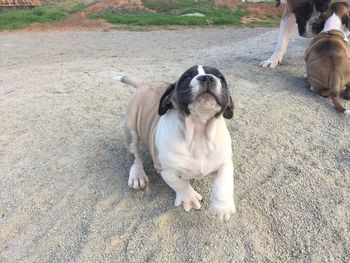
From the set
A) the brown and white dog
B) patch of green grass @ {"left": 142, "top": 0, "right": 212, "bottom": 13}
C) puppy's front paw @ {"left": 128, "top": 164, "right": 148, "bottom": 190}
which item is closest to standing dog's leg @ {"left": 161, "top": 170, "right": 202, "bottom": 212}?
puppy's front paw @ {"left": 128, "top": 164, "right": 148, "bottom": 190}

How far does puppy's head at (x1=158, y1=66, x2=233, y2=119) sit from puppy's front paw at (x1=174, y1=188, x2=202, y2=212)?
2.36 feet

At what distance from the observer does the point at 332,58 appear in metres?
5.24

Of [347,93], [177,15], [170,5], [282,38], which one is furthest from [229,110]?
[170,5]

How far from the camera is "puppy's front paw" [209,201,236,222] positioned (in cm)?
347

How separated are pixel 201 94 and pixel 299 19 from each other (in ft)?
13.4

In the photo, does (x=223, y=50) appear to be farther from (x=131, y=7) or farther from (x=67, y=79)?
(x=131, y=7)

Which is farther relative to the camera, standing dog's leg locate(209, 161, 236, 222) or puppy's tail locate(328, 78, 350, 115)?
puppy's tail locate(328, 78, 350, 115)

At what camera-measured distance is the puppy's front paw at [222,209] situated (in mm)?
3467

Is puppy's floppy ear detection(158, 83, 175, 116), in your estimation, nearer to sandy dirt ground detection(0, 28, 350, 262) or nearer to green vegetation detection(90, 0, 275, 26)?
sandy dirt ground detection(0, 28, 350, 262)

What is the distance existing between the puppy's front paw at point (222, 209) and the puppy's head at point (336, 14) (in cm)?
373

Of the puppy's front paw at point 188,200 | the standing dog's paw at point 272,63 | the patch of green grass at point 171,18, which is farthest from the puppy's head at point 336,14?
the patch of green grass at point 171,18

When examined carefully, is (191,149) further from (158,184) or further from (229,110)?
(158,184)

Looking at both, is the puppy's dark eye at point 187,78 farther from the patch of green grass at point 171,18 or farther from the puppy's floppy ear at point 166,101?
the patch of green grass at point 171,18

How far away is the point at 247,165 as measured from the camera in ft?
14.1
